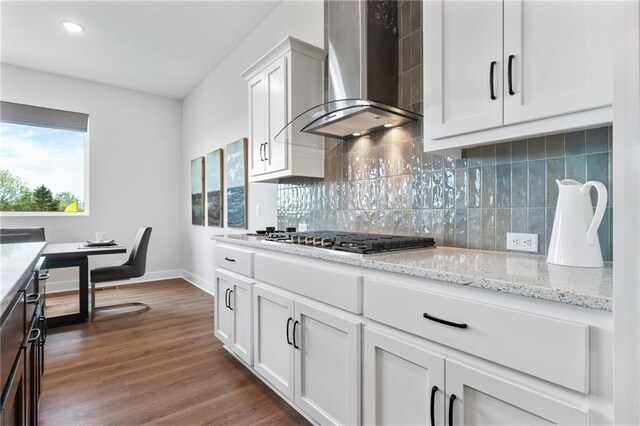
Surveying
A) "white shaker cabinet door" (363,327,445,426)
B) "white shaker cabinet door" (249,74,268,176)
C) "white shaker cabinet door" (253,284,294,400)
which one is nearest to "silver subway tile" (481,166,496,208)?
"white shaker cabinet door" (363,327,445,426)

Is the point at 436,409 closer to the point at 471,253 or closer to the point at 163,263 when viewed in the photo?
the point at 471,253

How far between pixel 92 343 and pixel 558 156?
3592 mm

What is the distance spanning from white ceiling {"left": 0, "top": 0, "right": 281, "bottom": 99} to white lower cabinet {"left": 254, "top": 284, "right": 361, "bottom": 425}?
2811mm

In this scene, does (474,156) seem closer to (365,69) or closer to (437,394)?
(365,69)

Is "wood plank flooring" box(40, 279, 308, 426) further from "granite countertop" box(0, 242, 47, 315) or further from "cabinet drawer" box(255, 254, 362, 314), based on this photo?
"granite countertop" box(0, 242, 47, 315)

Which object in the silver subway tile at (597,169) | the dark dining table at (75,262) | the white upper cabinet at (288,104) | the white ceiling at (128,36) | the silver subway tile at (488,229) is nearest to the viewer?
the silver subway tile at (597,169)

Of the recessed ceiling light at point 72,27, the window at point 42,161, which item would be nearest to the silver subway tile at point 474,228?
the recessed ceiling light at point 72,27

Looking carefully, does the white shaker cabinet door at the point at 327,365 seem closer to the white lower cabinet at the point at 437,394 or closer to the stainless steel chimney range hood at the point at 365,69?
the white lower cabinet at the point at 437,394

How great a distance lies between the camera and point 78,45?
373 centimetres

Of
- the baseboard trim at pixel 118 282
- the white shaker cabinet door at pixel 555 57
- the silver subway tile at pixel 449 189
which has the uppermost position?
the white shaker cabinet door at pixel 555 57

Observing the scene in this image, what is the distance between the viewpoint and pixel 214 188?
434 centimetres

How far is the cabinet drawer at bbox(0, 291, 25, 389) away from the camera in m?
0.78

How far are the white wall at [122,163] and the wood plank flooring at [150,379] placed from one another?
2053 millimetres

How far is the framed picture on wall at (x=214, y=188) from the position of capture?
418 centimetres
